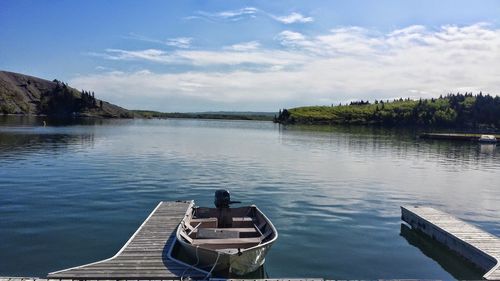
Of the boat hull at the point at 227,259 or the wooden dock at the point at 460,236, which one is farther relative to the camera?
the wooden dock at the point at 460,236

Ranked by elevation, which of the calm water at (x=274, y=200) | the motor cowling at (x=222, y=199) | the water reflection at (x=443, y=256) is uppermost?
the motor cowling at (x=222, y=199)

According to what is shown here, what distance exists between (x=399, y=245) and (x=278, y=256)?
7.79 meters

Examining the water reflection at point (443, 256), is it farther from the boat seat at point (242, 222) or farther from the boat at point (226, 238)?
the boat seat at point (242, 222)

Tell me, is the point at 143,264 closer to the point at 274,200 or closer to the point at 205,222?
Result: the point at 205,222

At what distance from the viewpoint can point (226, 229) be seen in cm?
2167

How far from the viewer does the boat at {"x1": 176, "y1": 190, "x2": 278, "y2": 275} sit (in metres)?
17.4

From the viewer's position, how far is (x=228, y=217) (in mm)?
25156

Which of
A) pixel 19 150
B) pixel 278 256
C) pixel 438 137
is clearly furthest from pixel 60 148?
pixel 438 137

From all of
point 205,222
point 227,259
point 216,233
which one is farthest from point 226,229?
A: point 227,259

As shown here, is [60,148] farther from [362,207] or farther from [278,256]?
[278,256]

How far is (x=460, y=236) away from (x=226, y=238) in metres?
12.8

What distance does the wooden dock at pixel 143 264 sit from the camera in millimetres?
16172

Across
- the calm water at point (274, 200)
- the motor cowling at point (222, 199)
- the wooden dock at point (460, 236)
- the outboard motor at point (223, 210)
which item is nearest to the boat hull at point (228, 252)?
the calm water at point (274, 200)

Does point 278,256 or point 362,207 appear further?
point 362,207
